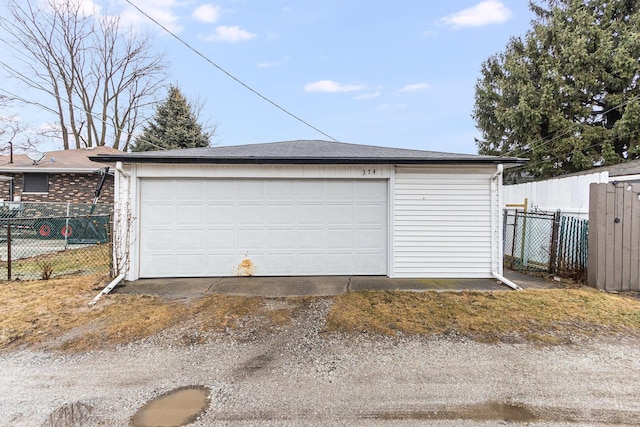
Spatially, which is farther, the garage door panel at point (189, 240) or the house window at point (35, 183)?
the house window at point (35, 183)

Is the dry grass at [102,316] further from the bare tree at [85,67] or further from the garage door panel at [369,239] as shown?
the bare tree at [85,67]

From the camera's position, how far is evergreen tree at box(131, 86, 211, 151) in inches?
666

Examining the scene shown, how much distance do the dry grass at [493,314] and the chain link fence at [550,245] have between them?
111 cm

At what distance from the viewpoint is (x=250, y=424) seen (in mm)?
2234

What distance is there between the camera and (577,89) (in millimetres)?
12914

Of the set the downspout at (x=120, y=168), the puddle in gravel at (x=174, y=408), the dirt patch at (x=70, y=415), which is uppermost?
the downspout at (x=120, y=168)

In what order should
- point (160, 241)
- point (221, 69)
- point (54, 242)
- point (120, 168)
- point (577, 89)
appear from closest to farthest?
point (120, 168), point (160, 241), point (221, 69), point (54, 242), point (577, 89)

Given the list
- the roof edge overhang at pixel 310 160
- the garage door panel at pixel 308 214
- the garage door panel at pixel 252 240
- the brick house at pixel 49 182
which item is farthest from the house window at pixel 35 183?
the garage door panel at pixel 308 214

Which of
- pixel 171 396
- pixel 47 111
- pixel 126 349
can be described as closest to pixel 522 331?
pixel 171 396

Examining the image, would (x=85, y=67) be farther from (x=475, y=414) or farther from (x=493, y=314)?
(x=475, y=414)

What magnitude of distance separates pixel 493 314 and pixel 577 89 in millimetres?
13470

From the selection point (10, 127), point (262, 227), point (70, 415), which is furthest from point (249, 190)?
point (10, 127)

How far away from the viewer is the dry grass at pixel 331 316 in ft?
12.3

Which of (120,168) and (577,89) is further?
(577,89)
